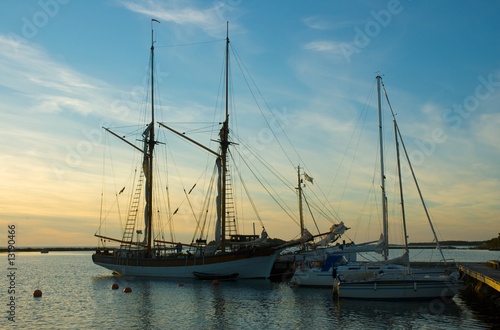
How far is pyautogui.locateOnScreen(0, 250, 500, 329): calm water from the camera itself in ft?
107

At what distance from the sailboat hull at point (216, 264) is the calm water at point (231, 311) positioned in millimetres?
7100

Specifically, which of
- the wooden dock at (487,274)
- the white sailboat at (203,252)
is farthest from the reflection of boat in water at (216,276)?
the wooden dock at (487,274)

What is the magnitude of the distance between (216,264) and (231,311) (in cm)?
2324

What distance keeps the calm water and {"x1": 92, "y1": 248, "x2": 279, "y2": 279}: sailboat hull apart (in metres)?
7.10

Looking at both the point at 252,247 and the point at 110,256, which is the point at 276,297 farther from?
the point at 110,256

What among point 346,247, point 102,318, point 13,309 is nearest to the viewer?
point 102,318

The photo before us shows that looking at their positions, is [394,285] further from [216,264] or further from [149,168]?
[149,168]

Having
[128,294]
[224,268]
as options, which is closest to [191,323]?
[128,294]

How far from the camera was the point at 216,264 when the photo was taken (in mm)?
60812

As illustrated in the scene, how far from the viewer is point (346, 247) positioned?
65125 millimetres

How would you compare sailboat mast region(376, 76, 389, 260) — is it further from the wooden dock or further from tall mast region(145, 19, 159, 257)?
tall mast region(145, 19, 159, 257)

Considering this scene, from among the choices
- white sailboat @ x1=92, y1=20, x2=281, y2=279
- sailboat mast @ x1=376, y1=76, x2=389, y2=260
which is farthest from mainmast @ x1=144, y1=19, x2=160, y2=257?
sailboat mast @ x1=376, y1=76, x2=389, y2=260

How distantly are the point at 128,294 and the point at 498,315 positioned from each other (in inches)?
1306

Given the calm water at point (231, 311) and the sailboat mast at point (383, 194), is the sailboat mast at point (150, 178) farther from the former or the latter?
the sailboat mast at point (383, 194)
